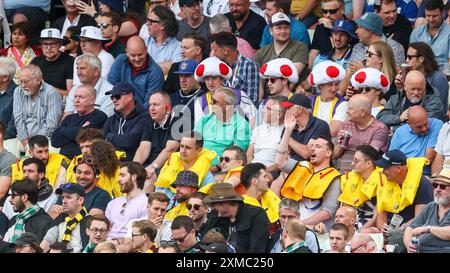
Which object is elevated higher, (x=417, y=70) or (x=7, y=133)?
(x=417, y=70)

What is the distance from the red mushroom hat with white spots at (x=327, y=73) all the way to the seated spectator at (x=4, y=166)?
11.0ft

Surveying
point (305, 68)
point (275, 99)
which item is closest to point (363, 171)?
point (275, 99)

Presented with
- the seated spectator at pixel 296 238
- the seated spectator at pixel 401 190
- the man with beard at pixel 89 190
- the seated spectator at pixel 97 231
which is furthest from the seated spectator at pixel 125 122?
the seated spectator at pixel 296 238

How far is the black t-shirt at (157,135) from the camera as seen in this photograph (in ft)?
58.9

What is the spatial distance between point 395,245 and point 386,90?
2867 mm

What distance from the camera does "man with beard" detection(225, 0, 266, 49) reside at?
65.5ft

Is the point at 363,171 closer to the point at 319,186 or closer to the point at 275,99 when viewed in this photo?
the point at 319,186

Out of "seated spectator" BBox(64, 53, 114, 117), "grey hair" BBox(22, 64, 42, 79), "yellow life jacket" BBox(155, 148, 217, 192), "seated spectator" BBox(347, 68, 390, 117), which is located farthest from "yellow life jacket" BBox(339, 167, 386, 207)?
"grey hair" BBox(22, 64, 42, 79)

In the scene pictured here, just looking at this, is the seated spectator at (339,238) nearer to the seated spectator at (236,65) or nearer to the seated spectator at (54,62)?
the seated spectator at (236,65)

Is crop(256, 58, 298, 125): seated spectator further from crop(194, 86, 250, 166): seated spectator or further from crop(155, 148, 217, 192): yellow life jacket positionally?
crop(155, 148, 217, 192): yellow life jacket

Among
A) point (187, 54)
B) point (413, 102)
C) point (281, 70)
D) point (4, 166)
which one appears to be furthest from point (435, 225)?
point (4, 166)

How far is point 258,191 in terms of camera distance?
16172 millimetres

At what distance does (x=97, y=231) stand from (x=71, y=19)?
580cm
